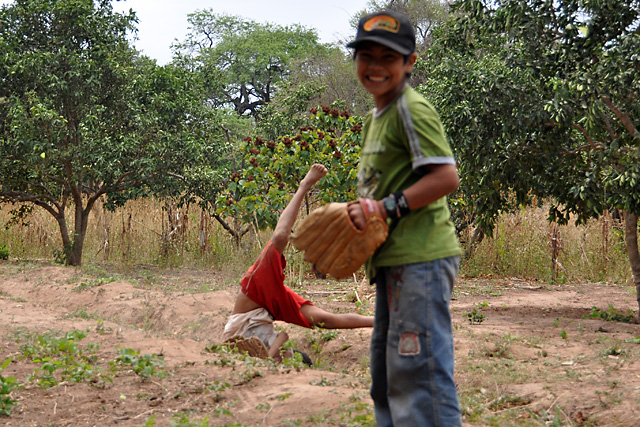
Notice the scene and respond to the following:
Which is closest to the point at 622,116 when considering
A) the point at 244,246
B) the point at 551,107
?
the point at 551,107

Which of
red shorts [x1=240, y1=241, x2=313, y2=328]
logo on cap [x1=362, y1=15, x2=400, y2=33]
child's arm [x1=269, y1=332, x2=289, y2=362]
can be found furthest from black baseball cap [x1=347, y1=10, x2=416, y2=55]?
child's arm [x1=269, y1=332, x2=289, y2=362]

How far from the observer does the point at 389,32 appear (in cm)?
255

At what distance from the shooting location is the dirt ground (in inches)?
155

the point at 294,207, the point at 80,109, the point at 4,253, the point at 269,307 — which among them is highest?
the point at 80,109

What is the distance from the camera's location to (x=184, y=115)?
12.4 meters

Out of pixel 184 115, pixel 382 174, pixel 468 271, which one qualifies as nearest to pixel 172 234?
pixel 184 115

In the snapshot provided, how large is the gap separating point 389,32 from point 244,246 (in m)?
10.8

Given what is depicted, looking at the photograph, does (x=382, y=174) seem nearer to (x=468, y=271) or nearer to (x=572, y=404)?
(x=572, y=404)

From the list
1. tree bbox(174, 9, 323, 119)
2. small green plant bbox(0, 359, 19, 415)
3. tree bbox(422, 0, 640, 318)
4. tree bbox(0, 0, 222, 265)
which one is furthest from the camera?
tree bbox(174, 9, 323, 119)

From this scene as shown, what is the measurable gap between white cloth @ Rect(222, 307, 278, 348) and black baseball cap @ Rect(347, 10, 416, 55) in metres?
3.08

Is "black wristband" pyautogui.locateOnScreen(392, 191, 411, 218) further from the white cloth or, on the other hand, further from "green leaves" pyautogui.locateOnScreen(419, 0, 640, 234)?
"green leaves" pyautogui.locateOnScreen(419, 0, 640, 234)

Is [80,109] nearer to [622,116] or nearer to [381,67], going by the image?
[622,116]

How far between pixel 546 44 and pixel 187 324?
5.04 m

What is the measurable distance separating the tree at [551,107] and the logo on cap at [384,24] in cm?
461
